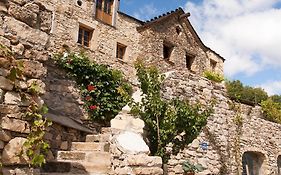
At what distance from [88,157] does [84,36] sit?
32.7ft

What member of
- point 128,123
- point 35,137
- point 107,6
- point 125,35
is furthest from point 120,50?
point 35,137

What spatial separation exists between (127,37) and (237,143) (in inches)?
325

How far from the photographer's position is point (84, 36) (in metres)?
14.2

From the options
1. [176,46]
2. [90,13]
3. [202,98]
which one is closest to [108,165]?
[202,98]

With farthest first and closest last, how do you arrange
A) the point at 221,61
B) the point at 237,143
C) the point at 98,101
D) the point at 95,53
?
the point at 221,61
the point at 95,53
the point at 237,143
the point at 98,101

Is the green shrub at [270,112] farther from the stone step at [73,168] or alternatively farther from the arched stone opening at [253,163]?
the stone step at [73,168]

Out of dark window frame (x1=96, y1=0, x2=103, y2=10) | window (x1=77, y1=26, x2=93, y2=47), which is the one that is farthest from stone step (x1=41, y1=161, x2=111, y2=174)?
dark window frame (x1=96, y1=0, x2=103, y2=10)

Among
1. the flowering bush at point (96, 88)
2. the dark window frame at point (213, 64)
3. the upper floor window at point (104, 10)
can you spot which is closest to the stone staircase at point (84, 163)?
the flowering bush at point (96, 88)

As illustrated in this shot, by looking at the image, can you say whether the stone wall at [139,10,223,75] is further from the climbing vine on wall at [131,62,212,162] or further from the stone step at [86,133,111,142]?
the climbing vine on wall at [131,62,212,162]

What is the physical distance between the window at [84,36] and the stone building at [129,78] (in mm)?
45

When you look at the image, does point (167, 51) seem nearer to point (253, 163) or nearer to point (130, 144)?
point (253, 163)

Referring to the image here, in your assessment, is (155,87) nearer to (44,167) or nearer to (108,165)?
(108,165)

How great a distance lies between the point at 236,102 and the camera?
9.84 metres

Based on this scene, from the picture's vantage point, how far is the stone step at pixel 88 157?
4.78 metres
